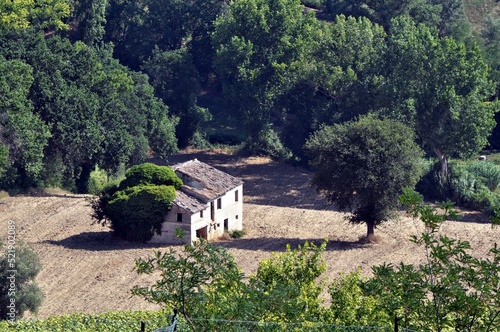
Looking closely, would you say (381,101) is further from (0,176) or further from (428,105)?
(0,176)

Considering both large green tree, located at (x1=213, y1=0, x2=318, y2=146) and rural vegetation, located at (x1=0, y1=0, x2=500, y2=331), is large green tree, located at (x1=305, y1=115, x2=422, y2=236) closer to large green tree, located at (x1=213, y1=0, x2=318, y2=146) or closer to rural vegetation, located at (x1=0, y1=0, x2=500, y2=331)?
Answer: rural vegetation, located at (x1=0, y1=0, x2=500, y2=331)

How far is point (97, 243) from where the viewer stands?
157ft

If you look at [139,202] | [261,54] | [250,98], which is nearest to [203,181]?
[139,202]

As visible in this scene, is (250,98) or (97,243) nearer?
(97,243)

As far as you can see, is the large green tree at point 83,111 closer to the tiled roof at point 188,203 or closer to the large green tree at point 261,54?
the large green tree at point 261,54

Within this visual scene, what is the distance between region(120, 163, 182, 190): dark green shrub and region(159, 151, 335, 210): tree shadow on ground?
1230 centimetres

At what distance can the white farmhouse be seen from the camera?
4697 centimetres

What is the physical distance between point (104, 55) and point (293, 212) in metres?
21.8

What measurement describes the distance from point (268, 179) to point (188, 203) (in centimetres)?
1907

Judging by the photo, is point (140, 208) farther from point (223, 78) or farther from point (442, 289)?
point (442, 289)

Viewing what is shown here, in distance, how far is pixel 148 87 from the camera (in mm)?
66125

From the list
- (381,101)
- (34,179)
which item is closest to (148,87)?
(34,179)

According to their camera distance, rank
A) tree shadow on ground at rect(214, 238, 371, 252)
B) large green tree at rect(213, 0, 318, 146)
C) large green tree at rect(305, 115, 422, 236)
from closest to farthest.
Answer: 1. large green tree at rect(305, 115, 422, 236)
2. tree shadow on ground at rect(214, 238, 371, 252)
3. large green tree at rect(213, 0, 318, 146)

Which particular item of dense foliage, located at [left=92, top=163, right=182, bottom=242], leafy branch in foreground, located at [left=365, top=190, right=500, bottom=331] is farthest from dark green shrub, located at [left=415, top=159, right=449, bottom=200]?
leafy branch in foreground, located at [left=365, top=190, right=500, bottom=331]
